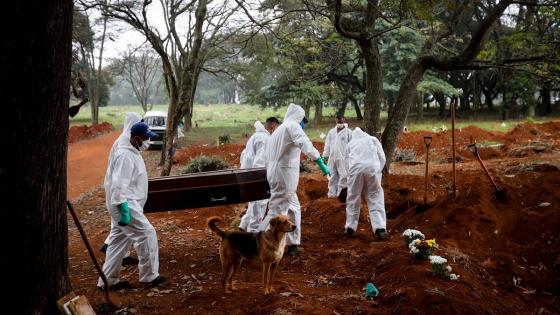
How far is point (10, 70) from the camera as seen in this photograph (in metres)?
3.68

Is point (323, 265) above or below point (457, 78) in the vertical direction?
below

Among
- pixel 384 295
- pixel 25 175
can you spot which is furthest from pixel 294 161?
pixel 25 175

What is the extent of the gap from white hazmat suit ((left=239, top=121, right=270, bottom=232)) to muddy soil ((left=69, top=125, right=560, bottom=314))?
0.69 m

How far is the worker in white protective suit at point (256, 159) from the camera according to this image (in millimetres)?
8547

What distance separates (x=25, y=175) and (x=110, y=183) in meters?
2.31

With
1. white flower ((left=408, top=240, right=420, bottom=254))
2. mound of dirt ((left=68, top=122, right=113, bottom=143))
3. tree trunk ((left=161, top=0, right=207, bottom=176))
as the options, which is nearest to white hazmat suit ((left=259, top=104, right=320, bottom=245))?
white flower ((left=408, top=240, right=420, bottom=254))

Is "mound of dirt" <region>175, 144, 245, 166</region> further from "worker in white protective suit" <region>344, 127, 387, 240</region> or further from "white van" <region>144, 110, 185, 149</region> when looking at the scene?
"worker in white protective suit" <region>344, 127, 387, 240</region>

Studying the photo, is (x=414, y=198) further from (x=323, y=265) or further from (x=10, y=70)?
(x=10, y=70)

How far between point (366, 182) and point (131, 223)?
382cm

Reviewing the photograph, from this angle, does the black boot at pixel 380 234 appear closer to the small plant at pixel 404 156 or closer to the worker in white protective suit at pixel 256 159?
the worker in white protective suit at pixel 256 159

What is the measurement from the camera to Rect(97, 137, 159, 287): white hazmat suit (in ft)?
19.5

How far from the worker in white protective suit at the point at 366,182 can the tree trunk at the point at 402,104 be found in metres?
2.48

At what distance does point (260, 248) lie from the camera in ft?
18.3

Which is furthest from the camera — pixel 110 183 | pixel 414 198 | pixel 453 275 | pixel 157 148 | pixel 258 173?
pixel 157 148
